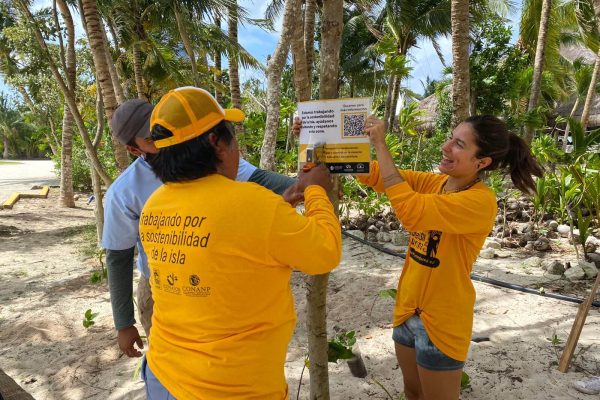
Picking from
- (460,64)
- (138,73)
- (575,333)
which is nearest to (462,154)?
(575,333)

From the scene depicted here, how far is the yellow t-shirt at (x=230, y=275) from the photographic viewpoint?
3.63 feet

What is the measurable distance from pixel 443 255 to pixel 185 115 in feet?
3.80

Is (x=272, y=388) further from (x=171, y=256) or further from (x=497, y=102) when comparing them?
(x=497, y=102)

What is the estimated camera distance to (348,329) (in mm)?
3719

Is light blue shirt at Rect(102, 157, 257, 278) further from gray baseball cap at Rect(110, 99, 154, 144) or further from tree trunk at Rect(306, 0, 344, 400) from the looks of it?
tree trunk at Rect(306, 0, 344, 400)

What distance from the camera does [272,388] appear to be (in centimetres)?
122

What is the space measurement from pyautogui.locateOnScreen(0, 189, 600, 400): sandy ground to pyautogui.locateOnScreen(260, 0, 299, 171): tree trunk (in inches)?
62.4

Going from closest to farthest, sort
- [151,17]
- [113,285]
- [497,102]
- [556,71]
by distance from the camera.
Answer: [113,285], [151,17], [497,102], [556,71]

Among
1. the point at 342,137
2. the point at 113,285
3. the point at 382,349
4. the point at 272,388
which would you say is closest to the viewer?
the point at 272,388

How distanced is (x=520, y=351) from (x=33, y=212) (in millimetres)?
11084

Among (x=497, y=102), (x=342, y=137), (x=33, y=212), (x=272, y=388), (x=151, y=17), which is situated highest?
(x=151, y=17)

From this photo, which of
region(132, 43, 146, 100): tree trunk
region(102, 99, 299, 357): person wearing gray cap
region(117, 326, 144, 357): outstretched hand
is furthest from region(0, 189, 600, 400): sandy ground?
region(132, 43, 146, 100): tree trunk

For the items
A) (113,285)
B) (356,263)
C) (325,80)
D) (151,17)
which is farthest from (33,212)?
(325,80)

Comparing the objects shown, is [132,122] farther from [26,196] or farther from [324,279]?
[26,196]
